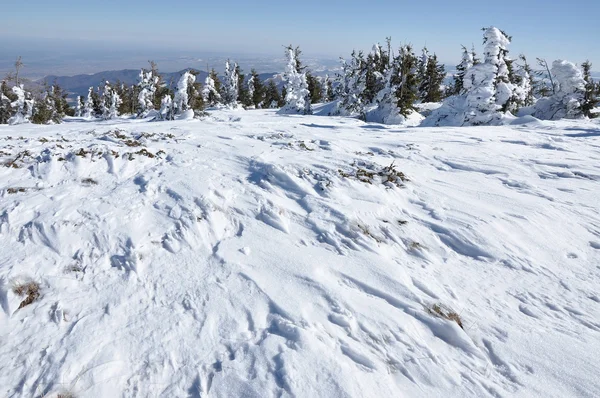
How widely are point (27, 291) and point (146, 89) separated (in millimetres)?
43905

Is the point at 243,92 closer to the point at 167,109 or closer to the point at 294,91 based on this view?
the point at 294,91

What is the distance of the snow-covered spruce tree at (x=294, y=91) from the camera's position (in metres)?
33.2

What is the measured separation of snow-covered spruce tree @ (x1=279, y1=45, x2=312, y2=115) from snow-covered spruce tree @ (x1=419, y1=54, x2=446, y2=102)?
65.7 feet

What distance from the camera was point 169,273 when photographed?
3.93 meters

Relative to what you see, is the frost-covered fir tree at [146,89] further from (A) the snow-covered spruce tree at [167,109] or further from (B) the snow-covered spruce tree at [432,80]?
(B) the snow-covered spruce tree at [432,80]

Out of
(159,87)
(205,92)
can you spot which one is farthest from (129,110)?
(205,92)

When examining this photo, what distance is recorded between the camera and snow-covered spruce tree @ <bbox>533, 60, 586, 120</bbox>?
67.1 ft

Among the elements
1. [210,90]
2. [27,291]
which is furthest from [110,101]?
[27,291]

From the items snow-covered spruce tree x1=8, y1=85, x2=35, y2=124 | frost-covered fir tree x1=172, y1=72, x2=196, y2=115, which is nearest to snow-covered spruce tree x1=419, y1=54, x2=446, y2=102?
frost-covered fir tree x1=172, y1=72, x2=196, y2=115

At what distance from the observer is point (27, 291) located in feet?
11.5

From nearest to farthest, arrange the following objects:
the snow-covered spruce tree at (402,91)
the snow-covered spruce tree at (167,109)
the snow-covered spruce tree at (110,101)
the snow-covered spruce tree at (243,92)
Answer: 1. the snow-covered spruce tree at (402,91)
2. the snow-covered spruce tree at (167,109)
3. the snow-covered spruce tree at (110,101)
4. the snow-covered spruce tree at (243,92)

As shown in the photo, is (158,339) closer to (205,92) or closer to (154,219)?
(154,219)

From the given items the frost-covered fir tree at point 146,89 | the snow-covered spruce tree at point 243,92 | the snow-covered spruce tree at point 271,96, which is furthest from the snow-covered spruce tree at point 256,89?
the frost-covered fir tree at point 146,89

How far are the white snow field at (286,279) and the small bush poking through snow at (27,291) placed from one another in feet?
0.06
